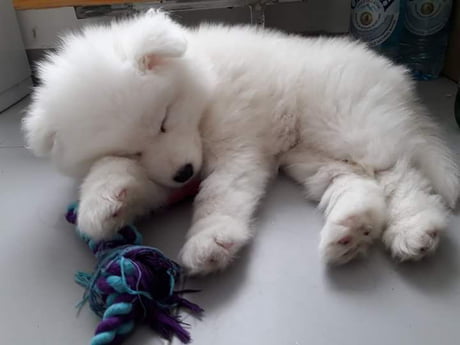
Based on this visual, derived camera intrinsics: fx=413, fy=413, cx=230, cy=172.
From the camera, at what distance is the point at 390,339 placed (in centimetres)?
94

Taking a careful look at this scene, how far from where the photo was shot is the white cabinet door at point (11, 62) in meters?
2.77

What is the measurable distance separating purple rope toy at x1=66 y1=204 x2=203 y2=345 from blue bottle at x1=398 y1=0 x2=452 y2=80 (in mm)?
2241

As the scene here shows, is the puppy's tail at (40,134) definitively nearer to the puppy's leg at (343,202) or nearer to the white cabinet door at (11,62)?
the puppy's leg at (343,202)

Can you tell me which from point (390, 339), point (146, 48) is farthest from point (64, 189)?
point (390, 339)

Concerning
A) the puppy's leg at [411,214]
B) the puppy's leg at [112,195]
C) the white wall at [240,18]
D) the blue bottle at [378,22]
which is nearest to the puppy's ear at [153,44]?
the puppy's leg at [112,195]

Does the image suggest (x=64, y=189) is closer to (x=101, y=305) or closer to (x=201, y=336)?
(x=101, y=305)

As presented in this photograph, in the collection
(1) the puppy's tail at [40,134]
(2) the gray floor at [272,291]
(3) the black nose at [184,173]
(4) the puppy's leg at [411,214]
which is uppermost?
(1) the puppy's tail at [40,134]

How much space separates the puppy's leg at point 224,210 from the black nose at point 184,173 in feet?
0.29

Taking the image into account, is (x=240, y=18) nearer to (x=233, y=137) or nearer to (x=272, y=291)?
(x=233, y=137)

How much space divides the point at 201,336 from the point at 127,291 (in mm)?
210

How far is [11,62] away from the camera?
112 inches

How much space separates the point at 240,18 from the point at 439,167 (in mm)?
2137

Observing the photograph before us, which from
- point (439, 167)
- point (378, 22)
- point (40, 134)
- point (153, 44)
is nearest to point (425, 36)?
point (378, 22)

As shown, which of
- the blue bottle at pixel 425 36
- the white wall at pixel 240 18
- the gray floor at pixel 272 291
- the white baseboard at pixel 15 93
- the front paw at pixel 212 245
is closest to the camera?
the gray floor at pixel 272 291
